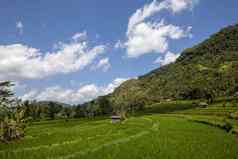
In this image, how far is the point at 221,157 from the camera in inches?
1062

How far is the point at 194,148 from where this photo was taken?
3222cm

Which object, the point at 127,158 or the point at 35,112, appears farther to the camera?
the point at 35,112

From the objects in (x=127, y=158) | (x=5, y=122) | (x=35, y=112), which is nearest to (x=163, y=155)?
(x=127, y=158)

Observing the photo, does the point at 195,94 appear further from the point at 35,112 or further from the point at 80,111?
the point at 35,112

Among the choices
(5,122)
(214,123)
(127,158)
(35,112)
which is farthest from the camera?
(35,112)

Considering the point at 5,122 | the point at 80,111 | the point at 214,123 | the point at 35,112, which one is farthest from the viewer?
the point at 80,111

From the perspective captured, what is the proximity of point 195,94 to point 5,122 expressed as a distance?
510ft

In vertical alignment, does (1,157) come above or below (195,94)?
below

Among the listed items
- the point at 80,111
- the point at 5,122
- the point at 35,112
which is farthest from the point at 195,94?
the point at 5,122

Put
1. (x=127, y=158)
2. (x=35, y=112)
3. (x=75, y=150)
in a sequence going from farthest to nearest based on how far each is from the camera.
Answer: (x=35, y=112) < (x=75, y=150) < (x=127, y=158)

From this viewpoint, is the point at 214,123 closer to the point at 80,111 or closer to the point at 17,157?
the point at 17,157

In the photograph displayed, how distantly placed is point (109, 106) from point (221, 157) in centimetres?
16149

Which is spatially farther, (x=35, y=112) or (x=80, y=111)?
(x=80, y=111)

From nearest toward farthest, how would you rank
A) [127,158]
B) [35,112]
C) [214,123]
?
[127,158] < [214,123] < [35,112]
